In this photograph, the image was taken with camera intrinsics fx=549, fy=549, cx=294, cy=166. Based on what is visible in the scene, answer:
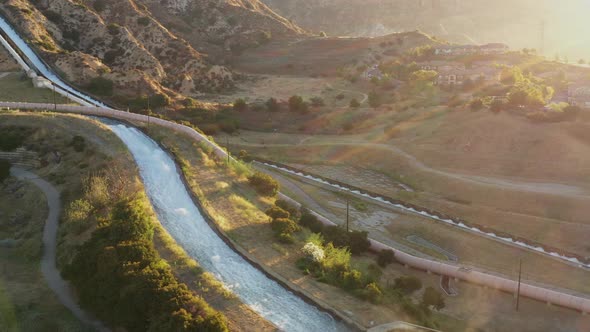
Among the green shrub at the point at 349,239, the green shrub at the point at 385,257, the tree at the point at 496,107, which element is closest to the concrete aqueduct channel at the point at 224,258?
the green shrub at the point at 385,257

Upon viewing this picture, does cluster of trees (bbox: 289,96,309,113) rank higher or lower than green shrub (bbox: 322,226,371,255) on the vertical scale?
higher

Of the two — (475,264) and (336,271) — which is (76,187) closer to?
(336,271)

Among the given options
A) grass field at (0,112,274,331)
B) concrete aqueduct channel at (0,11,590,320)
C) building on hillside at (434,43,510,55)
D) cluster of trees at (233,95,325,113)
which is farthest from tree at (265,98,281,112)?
building on hillside at (434,43,510,55)

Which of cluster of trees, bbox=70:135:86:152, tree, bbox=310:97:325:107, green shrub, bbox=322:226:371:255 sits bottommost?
green shrub, bbox=322:226:371:255

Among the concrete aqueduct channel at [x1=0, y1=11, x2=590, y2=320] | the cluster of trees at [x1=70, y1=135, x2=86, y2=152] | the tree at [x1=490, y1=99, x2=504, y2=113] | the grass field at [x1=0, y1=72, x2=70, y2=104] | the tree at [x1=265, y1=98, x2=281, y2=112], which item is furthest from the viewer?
the tree at [x1=265, y1=98, x2=281, y2=112]

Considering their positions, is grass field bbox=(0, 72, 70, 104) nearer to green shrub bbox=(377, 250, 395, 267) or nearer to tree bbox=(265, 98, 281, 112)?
tree bbox=(265, 98, 281, 112)

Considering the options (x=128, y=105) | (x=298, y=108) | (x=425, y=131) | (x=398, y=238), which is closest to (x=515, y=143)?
(x=425, y=131)

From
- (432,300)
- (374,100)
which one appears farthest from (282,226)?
(374,100)

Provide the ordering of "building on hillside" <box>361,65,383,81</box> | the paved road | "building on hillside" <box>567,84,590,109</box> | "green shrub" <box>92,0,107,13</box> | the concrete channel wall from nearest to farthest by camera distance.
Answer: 1. the concrete channel wall
2. the paved road
3. "building on hillside" <box>567,84,590,109</box>
4. "green shrub" <box>92,0,107,13</box>
5. "building on hillside" <box>361,65,383,81</box>
